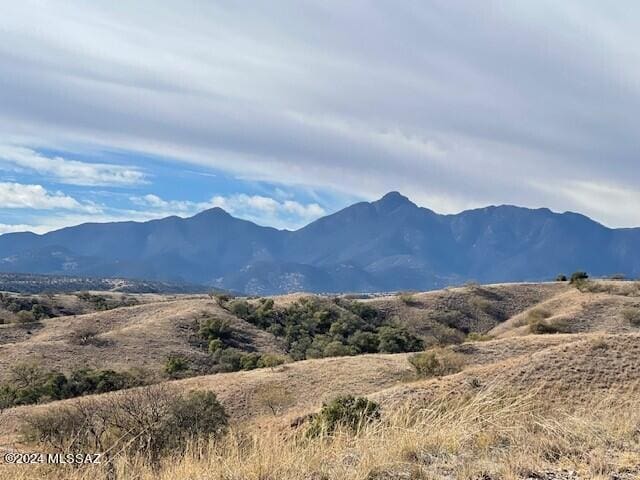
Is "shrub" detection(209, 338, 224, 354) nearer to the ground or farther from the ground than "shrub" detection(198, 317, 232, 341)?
nearer to the ground

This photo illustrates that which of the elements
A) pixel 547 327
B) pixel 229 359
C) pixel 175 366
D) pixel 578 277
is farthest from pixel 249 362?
pixel 578 277

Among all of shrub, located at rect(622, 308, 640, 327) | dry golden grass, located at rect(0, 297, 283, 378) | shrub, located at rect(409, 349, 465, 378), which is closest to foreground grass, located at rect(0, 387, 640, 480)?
shrub, located at rect(409, 349, 465, 378)

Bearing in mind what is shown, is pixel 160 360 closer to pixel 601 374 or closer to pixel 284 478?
pixel 601 374

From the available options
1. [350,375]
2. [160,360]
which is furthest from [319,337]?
[350,375]

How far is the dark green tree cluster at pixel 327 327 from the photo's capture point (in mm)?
54219

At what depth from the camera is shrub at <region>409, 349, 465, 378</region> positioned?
32.7m

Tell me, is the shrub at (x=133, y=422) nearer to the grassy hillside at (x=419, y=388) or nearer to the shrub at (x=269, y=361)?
the grassy hillside at (x=419, y=388)

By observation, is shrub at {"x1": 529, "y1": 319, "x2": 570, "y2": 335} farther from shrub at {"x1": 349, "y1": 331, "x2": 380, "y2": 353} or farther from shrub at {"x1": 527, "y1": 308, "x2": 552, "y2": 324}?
shrub at {"x1": 349, "y1": 331, "x2": 380, "y2": 353}

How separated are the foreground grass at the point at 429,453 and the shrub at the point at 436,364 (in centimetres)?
2481

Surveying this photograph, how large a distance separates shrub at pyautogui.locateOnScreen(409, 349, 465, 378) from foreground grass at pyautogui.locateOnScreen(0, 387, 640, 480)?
2481 cm

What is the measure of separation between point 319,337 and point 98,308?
117ft

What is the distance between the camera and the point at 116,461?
646 cm

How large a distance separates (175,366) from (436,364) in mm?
21143

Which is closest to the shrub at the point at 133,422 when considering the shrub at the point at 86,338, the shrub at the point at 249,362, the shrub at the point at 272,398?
the shrub at the point at 272,398
